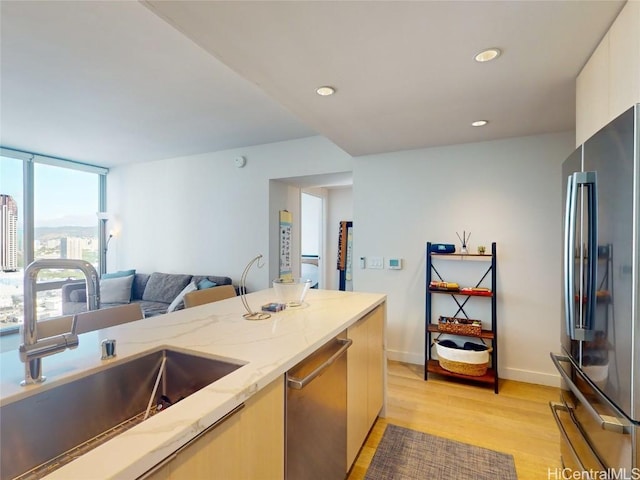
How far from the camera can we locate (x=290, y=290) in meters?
2.00

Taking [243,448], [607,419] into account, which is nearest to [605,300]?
[607,419]

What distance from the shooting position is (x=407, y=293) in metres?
3.45

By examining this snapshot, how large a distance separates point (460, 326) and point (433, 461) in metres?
1.37

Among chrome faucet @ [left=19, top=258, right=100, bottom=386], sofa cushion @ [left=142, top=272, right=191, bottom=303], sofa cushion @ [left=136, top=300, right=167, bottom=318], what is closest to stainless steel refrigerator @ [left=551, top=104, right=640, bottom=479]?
chrome faucet @ [left=19, top=258, right=100, bottom=386]

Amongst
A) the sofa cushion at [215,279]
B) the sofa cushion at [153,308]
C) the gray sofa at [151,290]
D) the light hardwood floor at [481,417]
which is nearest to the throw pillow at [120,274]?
the gray sofa at [151,290]

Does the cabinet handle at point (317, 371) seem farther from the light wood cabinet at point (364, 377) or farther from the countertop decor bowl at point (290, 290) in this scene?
the countertop decor bowl at point (290, 290)

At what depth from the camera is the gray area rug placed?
1.78m

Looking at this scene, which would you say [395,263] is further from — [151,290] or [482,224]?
[151,290]

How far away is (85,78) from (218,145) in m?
1.88

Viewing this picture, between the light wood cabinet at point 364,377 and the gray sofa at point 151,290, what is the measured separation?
2.70m

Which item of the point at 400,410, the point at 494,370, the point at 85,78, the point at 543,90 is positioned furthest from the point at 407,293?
the point at 85,78

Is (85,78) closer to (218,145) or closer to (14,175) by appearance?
(218,145)

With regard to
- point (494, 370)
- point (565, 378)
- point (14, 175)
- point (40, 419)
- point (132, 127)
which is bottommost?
point (494, 370)

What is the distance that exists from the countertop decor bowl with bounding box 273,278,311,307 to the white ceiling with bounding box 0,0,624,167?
48.8 inches
